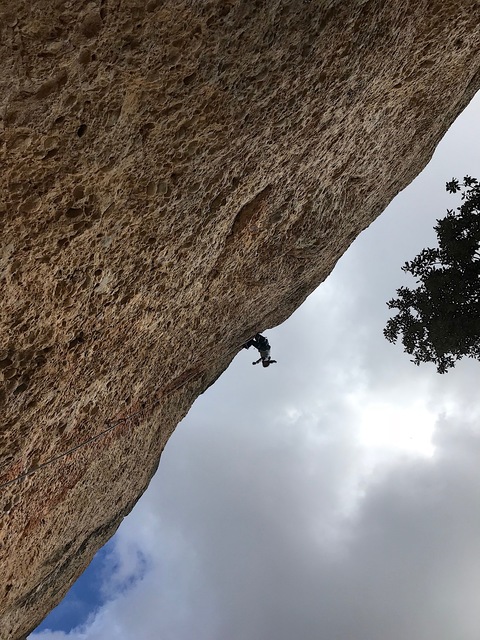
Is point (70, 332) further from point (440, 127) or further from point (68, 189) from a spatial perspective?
point (440, 127)

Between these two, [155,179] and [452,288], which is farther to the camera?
[452,288]

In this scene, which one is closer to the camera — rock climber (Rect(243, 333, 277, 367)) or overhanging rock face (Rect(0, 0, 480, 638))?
overhanging rock face (Rect(0, 0, 480, 638))

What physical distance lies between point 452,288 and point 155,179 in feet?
40.8

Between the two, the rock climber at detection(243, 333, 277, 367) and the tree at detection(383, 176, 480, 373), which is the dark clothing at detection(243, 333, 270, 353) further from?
the tree at detection(383, 176, 480, 373)

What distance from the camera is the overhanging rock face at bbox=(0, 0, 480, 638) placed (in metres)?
5.18

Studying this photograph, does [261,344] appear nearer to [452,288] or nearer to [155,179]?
[452,288]

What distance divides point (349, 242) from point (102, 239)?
26.7 ft

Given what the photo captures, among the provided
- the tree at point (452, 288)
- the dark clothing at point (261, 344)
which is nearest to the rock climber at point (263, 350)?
the dark clothing at point (261, 344)

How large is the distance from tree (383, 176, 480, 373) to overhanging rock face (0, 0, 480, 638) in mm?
4809

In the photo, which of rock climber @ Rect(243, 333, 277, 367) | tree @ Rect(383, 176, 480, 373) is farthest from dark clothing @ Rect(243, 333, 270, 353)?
tree @ Rect(383, 176, 480, 373)

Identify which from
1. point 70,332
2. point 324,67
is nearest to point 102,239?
point 70,332

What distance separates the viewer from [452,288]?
1568 centimetres

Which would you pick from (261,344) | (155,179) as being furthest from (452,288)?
(155,179)

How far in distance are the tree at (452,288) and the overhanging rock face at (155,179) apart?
4809 mm
